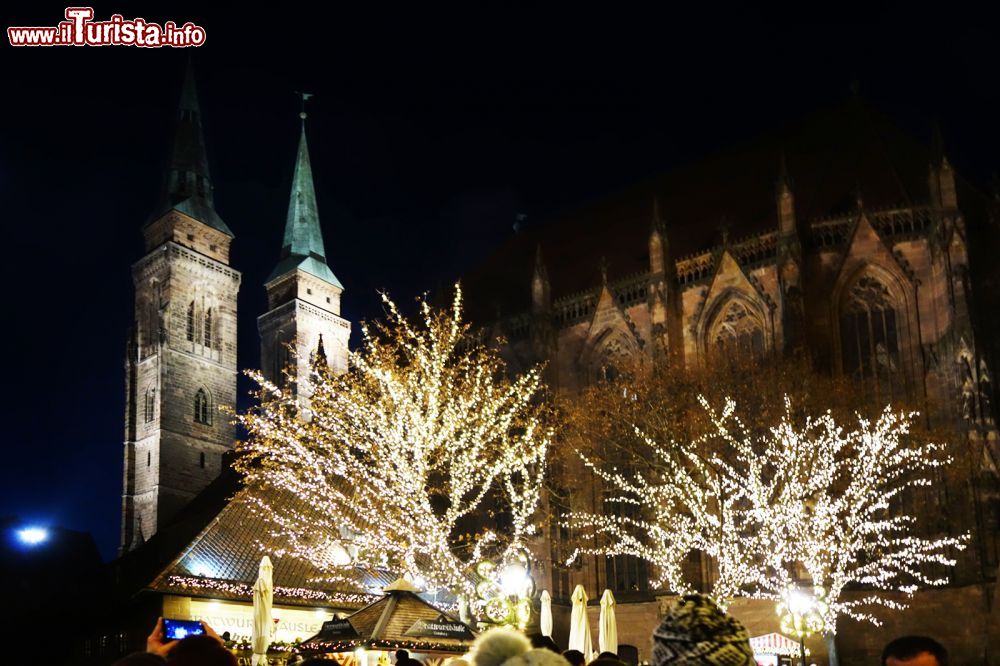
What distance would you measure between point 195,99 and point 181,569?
3638cm

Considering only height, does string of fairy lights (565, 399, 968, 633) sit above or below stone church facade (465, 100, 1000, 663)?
below

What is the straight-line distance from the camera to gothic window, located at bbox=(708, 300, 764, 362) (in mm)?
33969

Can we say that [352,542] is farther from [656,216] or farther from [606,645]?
[656,216]

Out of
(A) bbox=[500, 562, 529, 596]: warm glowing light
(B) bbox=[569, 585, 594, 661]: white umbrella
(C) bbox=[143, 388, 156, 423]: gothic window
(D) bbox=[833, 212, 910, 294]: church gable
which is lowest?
(B) bbox=[569, 585, 594, 661]: white umbrella

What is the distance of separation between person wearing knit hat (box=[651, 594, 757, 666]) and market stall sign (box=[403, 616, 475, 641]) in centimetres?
896

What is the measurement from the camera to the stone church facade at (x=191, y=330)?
1950 inches

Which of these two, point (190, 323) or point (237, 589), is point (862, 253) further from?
point (190, 323)

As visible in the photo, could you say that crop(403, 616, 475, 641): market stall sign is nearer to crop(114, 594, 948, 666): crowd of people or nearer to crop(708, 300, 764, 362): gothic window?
crop(114, 594, 948, 666): crowd of people

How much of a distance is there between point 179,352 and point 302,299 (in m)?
8.01

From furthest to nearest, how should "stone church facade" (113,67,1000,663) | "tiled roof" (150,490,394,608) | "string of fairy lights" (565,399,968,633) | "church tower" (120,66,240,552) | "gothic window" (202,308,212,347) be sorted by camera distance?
1. "gothic window" (202,308,212,347)
2. "church tower" (120,66,240,552)
3. "stone church facade" (113,67,1000,663)
4. "tiled roof" (150,490,394,608)
5. "string of fairy lights" (565,399,968,633)

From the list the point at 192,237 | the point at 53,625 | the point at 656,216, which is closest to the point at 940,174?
the point at 656,216

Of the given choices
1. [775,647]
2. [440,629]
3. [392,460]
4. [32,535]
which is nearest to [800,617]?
[775,647]

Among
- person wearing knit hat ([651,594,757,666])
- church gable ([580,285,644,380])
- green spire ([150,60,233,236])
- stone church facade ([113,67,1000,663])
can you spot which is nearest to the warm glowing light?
person wearing knit hat ([651,594,757,666])

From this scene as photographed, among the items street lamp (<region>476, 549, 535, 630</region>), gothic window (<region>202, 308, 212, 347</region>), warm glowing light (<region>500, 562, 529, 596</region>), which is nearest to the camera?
street lamp (<region>476, 549, 535, 630</region>)
